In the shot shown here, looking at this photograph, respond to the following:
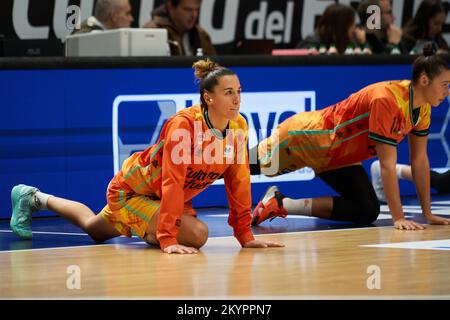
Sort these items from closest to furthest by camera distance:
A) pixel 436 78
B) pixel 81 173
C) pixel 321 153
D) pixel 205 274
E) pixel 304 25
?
pixel 205 274, pixel 436 78, pixel 321 153, pixel 81 173, pixel 304 25

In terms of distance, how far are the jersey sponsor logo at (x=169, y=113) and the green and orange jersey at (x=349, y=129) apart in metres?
0.75

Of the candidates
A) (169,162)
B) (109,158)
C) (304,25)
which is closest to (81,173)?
(109,158)

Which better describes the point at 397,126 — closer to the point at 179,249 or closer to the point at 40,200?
the point at 179,249

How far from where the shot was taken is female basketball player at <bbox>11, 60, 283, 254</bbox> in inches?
205

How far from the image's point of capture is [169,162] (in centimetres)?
518

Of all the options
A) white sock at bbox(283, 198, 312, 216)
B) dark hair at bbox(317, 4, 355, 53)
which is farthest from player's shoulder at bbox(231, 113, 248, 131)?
dark hair at bbox(317, 4, 355, 53)

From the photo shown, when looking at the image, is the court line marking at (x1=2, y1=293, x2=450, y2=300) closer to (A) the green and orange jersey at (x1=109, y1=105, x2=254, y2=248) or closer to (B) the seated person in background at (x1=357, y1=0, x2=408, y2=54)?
(A) the green and orange jersey at (x1=109, y1=105, x2=254, y2=248)

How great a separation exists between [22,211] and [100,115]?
4.27 ft

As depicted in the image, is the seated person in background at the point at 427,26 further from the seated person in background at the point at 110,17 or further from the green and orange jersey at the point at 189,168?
the green and orange jersey at the point at 189,168

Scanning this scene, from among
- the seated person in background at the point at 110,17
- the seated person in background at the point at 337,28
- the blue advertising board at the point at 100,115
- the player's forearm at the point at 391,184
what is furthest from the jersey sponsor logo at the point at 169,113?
the player's forearm at the point at 391,184

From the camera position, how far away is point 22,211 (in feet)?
20.1

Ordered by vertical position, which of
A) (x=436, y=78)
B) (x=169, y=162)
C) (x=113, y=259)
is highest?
(x=436, y=78)

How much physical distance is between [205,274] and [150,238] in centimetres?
107

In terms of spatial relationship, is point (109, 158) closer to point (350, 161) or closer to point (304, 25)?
point (350, 161)
